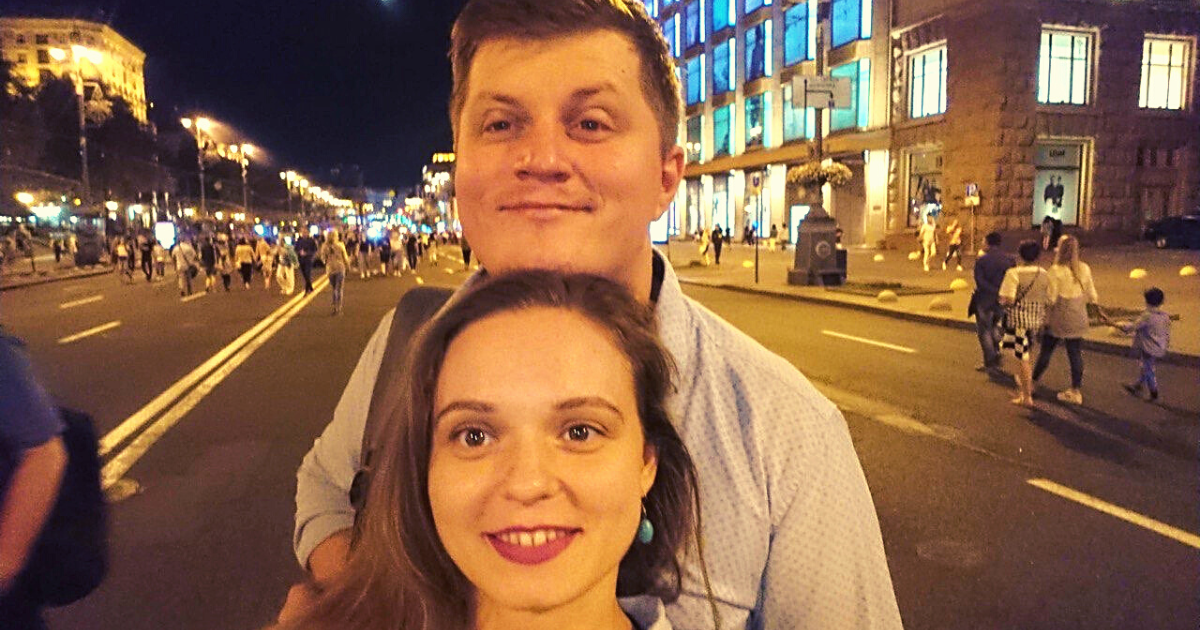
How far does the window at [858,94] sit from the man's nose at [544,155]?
3985cm

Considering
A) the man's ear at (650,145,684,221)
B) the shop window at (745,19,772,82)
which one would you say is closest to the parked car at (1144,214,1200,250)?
the shop window at (745,19,772,82)

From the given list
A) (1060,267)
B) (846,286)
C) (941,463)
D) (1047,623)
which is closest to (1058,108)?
(846,286)

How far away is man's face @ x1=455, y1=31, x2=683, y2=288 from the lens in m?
1.50

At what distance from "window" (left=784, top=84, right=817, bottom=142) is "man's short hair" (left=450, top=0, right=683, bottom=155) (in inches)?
1704

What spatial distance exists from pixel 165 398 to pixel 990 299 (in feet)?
33.0

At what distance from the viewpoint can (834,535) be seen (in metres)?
1.43

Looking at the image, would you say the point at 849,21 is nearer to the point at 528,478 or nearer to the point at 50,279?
the point at 50,279

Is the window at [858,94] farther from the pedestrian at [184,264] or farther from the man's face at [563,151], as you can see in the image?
the man's face at [563,151]

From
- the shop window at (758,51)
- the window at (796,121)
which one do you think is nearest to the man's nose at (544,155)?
the window at (796,121)

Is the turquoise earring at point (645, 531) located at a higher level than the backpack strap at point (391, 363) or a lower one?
lower

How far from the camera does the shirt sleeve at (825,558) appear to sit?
1.43m

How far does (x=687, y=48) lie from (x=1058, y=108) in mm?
31100

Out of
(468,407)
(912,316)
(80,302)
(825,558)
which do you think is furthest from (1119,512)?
(80,302)

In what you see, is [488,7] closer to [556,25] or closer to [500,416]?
[556,25]
